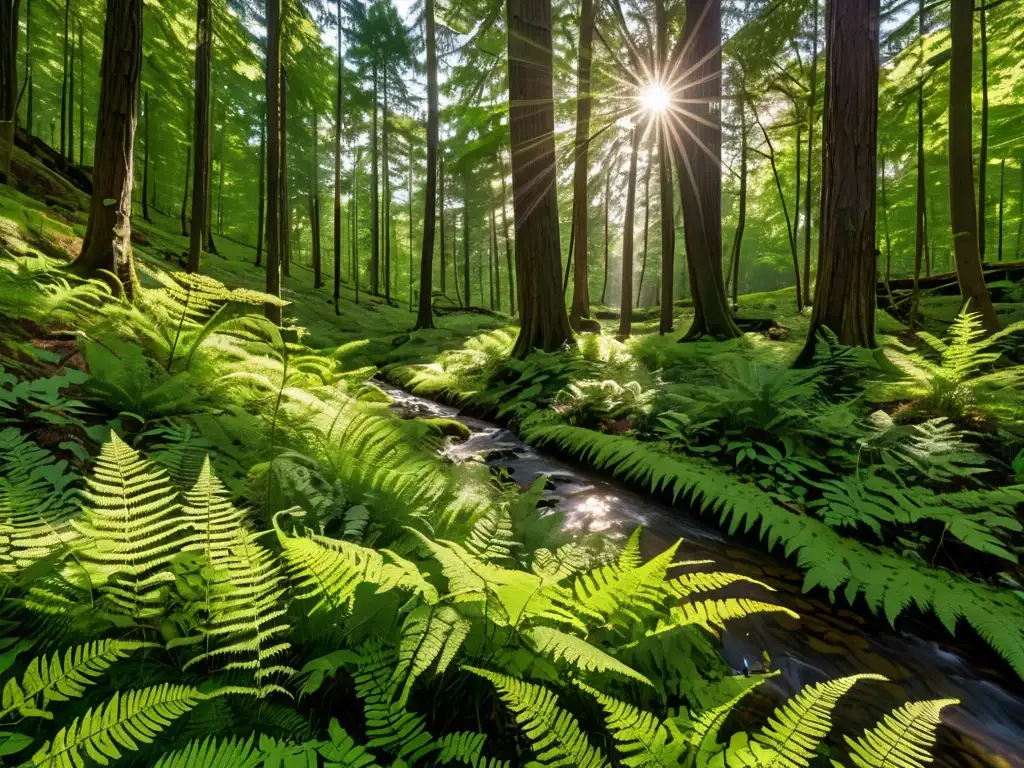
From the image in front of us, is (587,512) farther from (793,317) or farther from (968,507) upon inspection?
(793,317)

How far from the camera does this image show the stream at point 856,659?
178cm

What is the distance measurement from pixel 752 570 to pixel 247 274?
17.5 metres

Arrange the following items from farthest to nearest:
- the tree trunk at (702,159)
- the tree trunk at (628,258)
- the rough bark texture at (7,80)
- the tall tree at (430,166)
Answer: the tall tree at (430,166) → the tree trunk at (628,258) → the rough bark texture at (7,80) → the tree trunk at (702,159)

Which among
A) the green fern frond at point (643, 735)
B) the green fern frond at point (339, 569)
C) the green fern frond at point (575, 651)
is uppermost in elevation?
the green fern frond at point (339, 569)

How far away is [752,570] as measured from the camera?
2.83 metres

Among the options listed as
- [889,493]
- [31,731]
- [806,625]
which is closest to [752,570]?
[806,625]

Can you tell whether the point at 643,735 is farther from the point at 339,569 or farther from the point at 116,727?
the point at 116,727

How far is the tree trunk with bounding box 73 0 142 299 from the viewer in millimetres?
4430

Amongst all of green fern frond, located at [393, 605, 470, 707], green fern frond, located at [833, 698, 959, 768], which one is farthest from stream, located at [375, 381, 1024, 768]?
green fern frond, located at [393, 605, 470, 707]

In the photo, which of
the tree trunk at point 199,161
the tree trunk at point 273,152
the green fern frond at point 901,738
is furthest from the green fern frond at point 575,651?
the tree trunk at point 199,161

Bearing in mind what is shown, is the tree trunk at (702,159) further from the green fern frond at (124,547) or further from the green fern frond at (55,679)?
the green fern frond at (55,679)

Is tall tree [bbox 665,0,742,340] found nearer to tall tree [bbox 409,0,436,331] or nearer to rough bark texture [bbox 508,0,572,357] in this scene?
rough bark texture [bbox 508,0,572,357]

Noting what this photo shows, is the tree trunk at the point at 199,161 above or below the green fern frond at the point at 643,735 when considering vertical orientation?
above

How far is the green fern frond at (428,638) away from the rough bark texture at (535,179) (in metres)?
6.05
